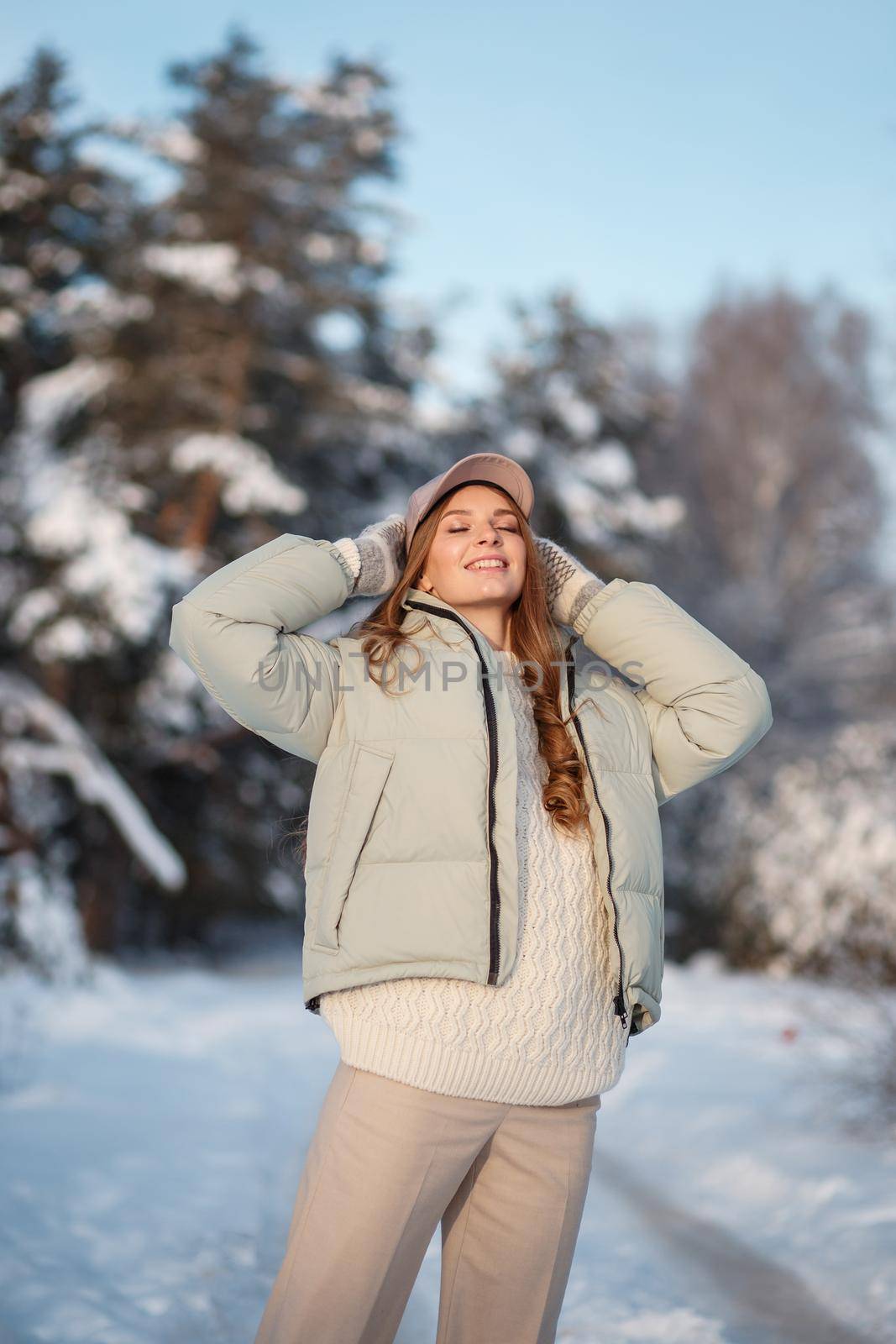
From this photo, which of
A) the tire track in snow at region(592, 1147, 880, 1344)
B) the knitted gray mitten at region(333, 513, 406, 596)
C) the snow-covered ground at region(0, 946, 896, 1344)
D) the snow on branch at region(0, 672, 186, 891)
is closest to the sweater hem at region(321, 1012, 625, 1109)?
the knitted gray mitten at region(333, 513, 406, 596)

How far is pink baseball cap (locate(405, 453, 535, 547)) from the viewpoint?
2.31m

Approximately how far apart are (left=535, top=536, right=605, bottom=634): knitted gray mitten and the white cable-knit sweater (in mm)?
406

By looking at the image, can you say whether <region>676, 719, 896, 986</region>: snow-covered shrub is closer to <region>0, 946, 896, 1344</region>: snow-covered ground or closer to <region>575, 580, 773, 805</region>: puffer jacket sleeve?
<region>0, 946, 896, 1344</region>: snow-covered ground

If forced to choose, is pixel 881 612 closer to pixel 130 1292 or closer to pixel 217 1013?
pixel 217 1013

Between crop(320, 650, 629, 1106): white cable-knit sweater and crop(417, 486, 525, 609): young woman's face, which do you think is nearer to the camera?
crop(320, 650, 629, 1106): white cable-knit sweater

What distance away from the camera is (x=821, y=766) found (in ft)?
40.9

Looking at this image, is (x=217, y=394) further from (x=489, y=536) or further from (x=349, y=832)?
(x=349, y=832)

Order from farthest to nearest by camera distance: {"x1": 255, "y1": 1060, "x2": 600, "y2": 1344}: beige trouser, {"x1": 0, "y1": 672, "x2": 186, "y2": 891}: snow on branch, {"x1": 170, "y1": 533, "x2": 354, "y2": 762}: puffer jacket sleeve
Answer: {"x1": 0, "y1": 672, "x2": 186, "y2": 891}: snow on branch
{"x1": 170, "y1": 533, "x2": 354, "y2": 762}: puffer jacket sleeve
{"x1": 255, "y1": 1060, "x2": 600, "y2": 1344}: beige trouser

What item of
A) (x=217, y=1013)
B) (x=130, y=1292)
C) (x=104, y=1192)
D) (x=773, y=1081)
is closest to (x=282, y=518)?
(x=217, y=1013)

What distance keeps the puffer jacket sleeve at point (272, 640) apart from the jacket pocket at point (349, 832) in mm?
133

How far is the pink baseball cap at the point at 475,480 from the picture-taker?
231cm

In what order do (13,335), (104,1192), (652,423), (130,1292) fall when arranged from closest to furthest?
(130,1292)
(104,1192)
(13,335)
(652,423)

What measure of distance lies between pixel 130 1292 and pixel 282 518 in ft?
33.4

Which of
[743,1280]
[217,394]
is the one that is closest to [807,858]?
[217,394]
